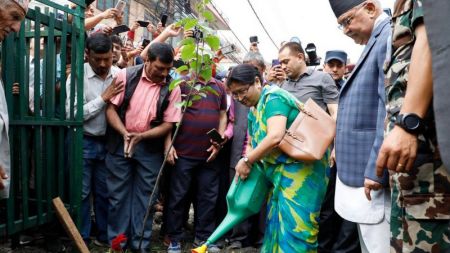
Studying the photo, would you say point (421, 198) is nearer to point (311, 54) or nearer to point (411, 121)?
point (411, 121)

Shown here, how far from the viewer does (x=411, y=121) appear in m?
1.28

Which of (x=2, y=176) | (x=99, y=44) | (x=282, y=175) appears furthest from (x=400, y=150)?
(x=99, y=44)

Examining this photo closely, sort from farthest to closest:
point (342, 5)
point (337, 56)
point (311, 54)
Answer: point (311, 54) → point (337, 56) → point (342, 5)

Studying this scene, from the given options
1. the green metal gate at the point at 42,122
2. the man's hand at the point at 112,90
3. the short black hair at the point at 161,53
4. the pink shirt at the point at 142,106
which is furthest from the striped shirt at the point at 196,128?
the green metal gate at the point at 42,122

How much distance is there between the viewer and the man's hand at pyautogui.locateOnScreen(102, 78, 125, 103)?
3.63 m

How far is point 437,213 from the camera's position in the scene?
4.12 ft

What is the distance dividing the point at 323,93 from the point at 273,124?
1.40 metres

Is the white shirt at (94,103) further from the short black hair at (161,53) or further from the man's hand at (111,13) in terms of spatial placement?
the man's hand at (111,13)

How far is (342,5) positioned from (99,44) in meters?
2.21

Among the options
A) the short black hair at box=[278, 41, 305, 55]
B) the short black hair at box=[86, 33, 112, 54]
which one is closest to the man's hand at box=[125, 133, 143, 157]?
the short black hair at box=[86, 33, 112, 54]

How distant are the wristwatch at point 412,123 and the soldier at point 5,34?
1893 mm

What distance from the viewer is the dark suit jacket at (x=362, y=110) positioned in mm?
2043

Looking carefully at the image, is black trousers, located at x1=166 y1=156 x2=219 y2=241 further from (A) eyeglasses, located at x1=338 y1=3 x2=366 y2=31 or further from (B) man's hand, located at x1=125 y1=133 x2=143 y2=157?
(A) eyeglasses, located at x1=338 y1=3 x2=366 y2=31

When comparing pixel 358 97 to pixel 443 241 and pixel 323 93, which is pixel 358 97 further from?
pixel 323 93
